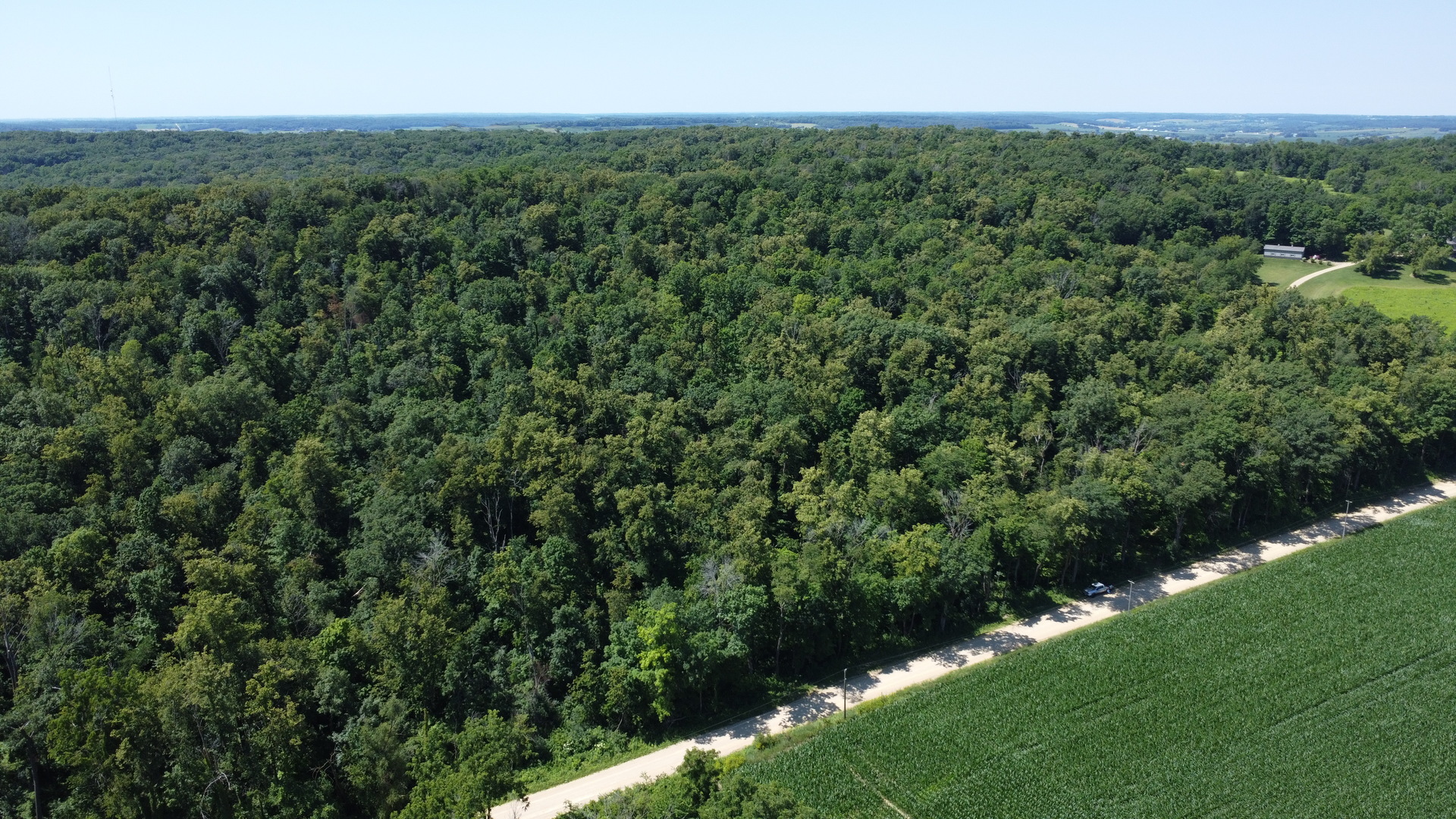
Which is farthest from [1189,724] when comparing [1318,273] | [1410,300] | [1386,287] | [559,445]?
[1318,273]

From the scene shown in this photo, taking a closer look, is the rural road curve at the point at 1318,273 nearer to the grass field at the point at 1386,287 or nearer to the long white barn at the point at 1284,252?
the grass field at the point at 1386,287

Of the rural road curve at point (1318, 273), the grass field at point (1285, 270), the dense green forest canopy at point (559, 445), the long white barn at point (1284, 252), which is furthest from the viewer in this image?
the long white barn at point (1284, 252)

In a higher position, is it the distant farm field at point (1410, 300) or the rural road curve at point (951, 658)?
the distant farm field at point (1410, 300)

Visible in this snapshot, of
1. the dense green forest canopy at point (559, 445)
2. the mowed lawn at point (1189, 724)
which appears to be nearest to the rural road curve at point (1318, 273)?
the dense green forest canopy at point (559, 445)

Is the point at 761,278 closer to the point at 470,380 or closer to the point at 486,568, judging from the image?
the point at 470,380

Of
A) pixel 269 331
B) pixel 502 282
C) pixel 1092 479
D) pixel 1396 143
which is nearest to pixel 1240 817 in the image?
pixel 1092 479

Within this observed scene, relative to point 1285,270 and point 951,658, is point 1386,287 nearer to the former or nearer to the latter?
point 1285,270
